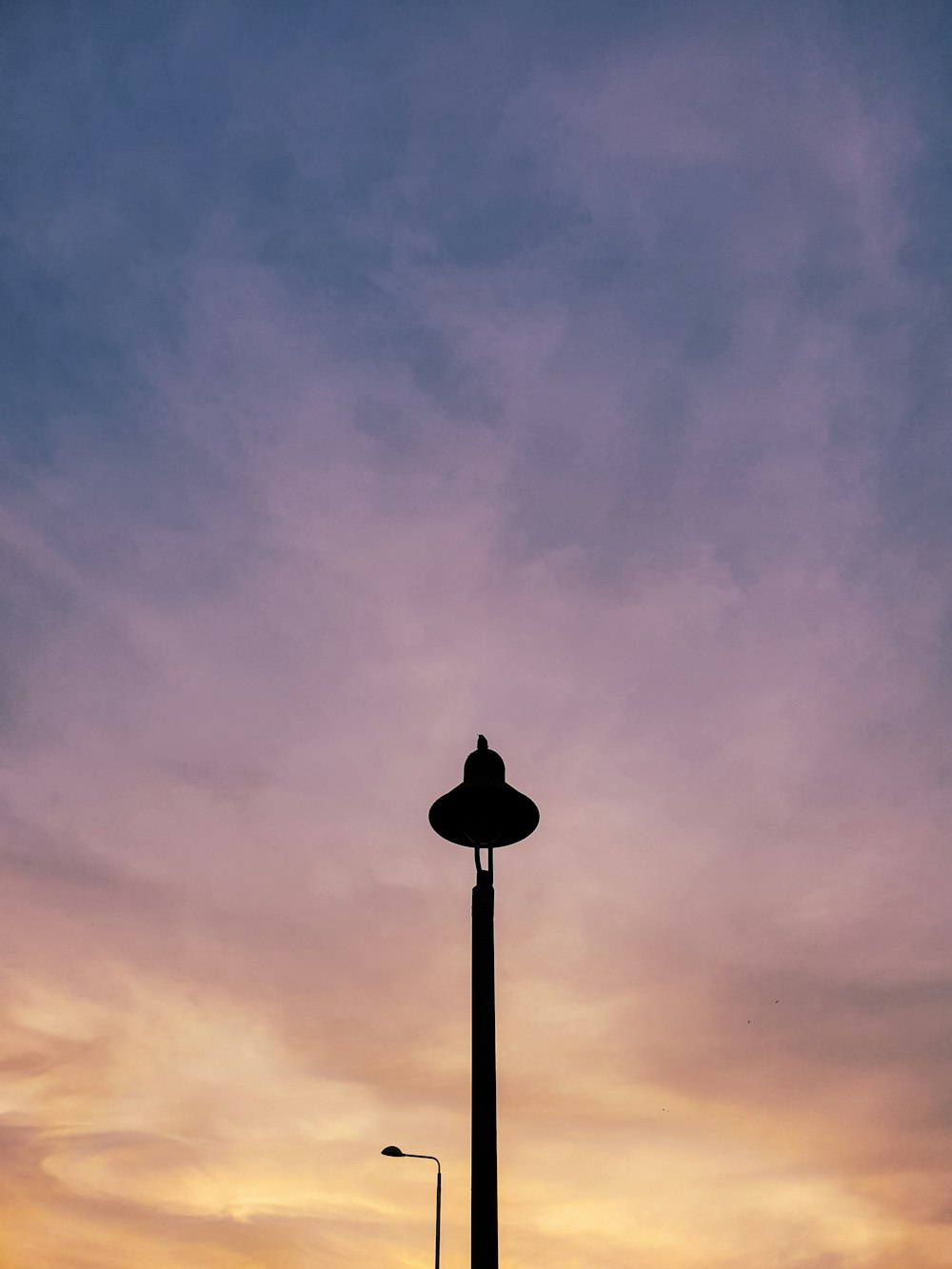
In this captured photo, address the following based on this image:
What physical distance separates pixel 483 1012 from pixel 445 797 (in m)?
1.71

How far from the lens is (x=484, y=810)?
8.22 m

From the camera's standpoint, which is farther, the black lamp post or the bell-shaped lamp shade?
the bell-shaped lamp shade

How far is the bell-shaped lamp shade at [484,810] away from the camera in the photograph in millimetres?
8156

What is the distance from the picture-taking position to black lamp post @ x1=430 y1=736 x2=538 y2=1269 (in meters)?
6.79

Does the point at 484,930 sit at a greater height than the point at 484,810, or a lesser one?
lesser

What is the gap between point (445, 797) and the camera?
820 centimetres

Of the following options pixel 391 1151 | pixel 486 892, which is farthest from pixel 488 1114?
pixel 391 1151

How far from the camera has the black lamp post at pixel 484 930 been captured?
679cm

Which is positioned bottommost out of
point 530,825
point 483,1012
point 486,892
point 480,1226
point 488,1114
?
point 480,1226

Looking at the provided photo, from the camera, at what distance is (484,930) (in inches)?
311

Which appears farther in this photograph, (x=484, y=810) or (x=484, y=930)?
(x=484, y=810)

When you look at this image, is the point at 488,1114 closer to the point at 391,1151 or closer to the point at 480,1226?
the point at 480,1226

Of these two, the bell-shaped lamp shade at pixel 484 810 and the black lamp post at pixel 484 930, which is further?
the bell-shaped lamp shade at pixel 484 810

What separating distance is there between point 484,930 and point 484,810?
96 centimetres
